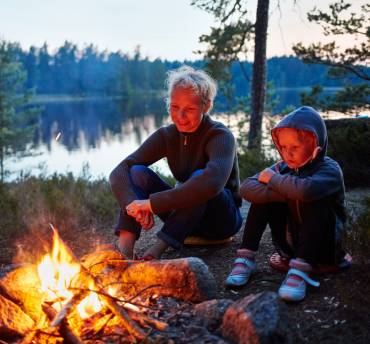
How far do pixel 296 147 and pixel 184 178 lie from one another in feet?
3.38

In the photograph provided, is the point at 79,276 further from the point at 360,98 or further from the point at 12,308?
→ the point at 360,98

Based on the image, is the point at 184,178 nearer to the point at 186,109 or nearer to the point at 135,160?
the point at 135,160

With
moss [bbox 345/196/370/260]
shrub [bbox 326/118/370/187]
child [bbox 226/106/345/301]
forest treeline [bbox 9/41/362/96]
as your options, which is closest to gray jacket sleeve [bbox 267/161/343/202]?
child [bbox 226/106/345/301]

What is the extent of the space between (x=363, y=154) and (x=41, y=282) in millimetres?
5153

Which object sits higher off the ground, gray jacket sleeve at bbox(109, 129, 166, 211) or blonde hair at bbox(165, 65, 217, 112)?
blonde hair at bbox(165, 65, 217, 112)

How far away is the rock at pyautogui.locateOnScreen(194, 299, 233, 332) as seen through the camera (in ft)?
7.69

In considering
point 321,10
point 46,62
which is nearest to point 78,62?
point 46,62

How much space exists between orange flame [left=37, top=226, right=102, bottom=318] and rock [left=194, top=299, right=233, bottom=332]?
543mm

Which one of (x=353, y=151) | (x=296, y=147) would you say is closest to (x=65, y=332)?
(x=296, y=147)

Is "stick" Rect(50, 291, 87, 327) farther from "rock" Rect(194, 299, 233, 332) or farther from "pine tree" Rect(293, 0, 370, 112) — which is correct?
"pine tree" Rect(293, 0, 370, 112)

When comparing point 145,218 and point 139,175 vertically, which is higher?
point 139,175

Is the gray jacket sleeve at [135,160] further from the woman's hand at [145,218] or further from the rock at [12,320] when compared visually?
the rock at [12,320]

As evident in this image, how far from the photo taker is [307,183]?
2.75m

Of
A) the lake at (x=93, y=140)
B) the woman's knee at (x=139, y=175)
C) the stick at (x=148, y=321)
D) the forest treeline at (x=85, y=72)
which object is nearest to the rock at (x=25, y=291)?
the stick at (x=148, y=321)
